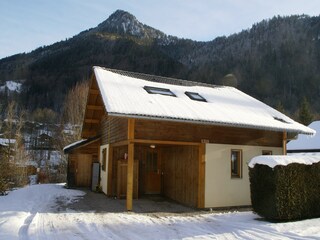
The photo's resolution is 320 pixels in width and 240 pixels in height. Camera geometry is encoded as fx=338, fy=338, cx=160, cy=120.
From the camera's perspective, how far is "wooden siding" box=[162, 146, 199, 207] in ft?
41.8

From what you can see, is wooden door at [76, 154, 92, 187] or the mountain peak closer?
wooden door at [76, 154, 92, 187]

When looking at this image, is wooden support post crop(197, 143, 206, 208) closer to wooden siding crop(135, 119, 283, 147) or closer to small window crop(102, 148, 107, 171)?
wooden siding crop(135, 119, 283, 147)

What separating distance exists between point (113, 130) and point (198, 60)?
229 feet

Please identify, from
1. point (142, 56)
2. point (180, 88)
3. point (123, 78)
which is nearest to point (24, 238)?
point (123, 78)

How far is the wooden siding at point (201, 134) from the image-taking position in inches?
456

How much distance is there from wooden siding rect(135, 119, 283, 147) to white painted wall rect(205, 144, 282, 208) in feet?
0.98

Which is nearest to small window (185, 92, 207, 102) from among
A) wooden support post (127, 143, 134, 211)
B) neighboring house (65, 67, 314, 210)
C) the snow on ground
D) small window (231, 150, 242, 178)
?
neighboring house (65, 67, 314, 210)

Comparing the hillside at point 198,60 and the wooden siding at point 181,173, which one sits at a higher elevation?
the hillside at point 198,60

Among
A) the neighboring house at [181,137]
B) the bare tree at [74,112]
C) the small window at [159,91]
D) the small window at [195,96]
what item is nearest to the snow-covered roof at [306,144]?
the neighboring house at [181,137]

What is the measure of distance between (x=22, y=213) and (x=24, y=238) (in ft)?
10.3

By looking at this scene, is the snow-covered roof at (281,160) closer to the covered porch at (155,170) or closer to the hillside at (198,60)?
the covered porch at (155,170)

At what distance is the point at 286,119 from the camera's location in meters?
15.0

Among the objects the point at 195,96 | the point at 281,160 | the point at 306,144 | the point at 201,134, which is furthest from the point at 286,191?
the point at 306,144

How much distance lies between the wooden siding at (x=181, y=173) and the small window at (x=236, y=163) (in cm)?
164
